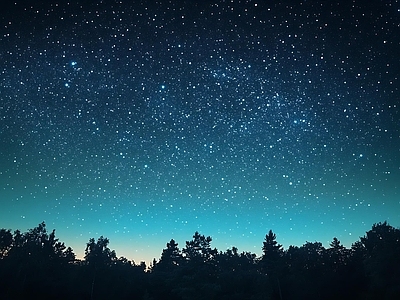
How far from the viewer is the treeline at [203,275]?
35.0 meters

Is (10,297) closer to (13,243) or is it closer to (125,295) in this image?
(125,295)

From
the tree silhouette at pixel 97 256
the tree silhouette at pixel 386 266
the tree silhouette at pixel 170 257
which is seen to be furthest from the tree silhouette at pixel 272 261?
the tree silhouette at pixel 97 256

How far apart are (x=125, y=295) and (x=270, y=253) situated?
26761 mm

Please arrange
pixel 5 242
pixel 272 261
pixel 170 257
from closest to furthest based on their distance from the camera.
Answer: pixel 272 261 < pixel 170 257 < pixel 5 242

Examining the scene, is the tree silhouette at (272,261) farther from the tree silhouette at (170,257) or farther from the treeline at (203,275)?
the tree silhouette at (170,257)

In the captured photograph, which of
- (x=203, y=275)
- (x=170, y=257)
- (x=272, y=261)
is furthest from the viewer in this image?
(x=170, y=257)

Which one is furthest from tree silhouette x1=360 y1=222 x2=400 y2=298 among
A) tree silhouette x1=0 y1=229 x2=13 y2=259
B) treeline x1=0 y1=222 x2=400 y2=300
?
tree silhouette x1=0 y1=229 x2=13 y2=259

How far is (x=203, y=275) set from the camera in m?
34.2

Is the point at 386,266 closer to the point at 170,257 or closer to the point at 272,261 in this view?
the point at 272,261

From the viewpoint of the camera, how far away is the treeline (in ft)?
115

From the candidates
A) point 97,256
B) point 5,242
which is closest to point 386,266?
point 97,256

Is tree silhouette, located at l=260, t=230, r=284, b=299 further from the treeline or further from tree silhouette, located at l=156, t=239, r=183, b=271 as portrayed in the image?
tree silhouette, located at l=156, t=239, r=183, b=271

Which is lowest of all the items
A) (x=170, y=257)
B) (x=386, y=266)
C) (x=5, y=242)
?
(x=386, y=266)

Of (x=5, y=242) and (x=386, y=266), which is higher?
(x=5, y=242)
